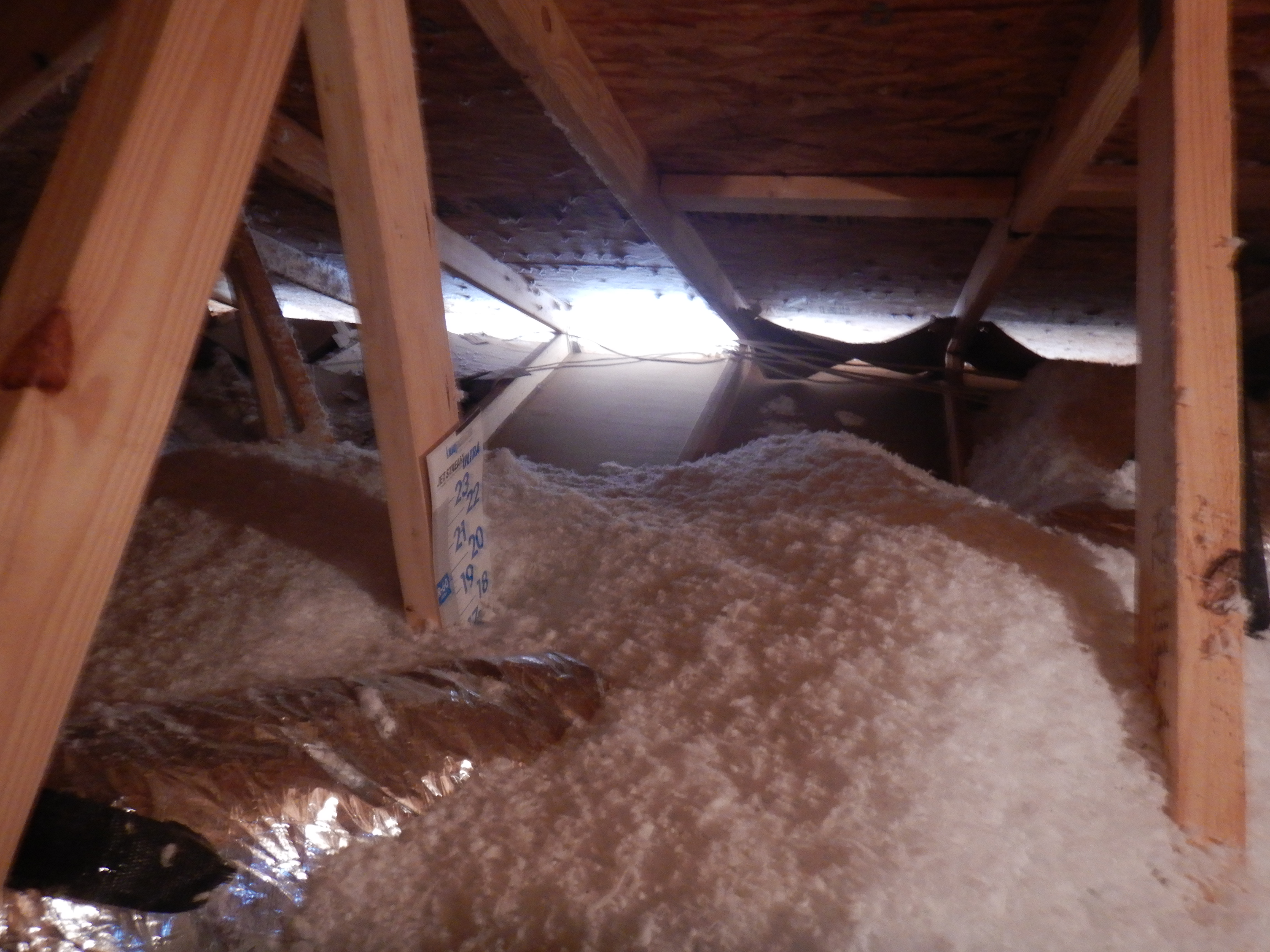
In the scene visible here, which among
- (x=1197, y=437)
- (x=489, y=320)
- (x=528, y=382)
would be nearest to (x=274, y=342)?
(x=528, y=382)

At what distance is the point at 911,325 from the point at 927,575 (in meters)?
1.98

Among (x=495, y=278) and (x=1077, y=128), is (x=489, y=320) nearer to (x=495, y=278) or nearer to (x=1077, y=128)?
(x=495, y=278)

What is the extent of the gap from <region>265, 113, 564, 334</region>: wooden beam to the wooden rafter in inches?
38.8

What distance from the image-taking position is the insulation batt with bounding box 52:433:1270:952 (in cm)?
61

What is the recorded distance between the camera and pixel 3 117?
1.03 m

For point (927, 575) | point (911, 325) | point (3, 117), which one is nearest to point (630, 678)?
point (927, 575)

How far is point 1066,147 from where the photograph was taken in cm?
125

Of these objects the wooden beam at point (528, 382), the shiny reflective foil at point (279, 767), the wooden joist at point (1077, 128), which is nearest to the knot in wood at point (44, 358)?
the shiny reflective foil at point (279, 767)

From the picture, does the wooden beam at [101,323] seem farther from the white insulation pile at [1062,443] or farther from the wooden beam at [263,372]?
the wooden beam at [263,372]

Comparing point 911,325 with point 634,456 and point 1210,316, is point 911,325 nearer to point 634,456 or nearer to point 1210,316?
point 634,456

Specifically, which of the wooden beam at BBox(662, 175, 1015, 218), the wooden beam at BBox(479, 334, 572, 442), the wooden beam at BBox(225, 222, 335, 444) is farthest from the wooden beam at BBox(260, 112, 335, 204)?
the wooden beam at BBox(662, 175, 1015, 218)

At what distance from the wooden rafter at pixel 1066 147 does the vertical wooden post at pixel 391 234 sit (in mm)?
939

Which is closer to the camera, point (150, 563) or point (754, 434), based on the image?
point (150, 563)

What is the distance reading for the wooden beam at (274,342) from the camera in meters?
1.87
